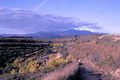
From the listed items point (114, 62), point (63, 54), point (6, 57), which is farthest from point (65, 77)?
point (6, 57)

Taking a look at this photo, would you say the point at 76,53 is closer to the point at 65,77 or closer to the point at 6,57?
the point at 65,77

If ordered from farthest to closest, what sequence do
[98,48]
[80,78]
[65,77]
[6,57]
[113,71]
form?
[6,57] < [98,48] < [113,71] < [80,78] < [65,77]

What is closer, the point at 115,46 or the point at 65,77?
the point at 65,77

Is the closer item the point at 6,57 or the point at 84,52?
the point at 84,52

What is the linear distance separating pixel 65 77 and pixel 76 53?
31.7 feet

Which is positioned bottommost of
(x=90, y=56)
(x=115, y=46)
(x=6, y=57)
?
(x=6, y=57)

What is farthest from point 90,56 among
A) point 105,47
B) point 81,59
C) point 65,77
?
point 65,77

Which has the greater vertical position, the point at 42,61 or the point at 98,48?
the point at 98,48

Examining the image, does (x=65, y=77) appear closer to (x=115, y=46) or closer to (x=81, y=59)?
(x=81, y=59)

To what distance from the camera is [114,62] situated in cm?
1101

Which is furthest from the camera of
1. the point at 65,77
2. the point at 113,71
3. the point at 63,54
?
the point at 63,54

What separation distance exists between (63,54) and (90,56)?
3846 millimetres

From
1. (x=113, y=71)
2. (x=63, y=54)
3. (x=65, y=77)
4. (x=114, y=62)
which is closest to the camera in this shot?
(x=65, y=77)

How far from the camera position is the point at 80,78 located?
7.57 meters
